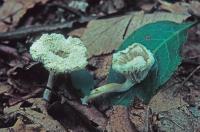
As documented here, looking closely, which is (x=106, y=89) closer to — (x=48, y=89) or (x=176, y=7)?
(x=48, y=89)

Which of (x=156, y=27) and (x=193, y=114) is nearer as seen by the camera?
(x=193, y=114)

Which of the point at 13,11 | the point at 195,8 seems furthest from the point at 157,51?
the point at 13,11

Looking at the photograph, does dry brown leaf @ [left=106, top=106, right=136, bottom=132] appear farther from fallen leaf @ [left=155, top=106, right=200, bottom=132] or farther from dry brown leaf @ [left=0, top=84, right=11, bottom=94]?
dry brown leaf @ [left=0, top=84, right=11, bottom=94]

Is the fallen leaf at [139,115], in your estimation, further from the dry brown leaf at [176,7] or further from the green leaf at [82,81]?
the dry brown leaf at [176,7]

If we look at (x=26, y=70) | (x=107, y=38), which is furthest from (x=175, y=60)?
(x=26, y=70)

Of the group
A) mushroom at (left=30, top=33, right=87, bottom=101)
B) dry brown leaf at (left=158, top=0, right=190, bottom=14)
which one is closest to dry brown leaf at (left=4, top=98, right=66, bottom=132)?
mushroom at (left=30, top=33, right=87, bottom=101)

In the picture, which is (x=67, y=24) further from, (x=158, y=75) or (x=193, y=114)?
(x=193, y=114)

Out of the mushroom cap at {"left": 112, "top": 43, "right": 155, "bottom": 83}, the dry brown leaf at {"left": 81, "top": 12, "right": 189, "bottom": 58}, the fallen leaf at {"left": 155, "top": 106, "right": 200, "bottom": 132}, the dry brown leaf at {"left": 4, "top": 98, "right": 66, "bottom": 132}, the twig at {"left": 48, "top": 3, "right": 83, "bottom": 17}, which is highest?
the mushroom cap at {"left": 112, "top": 43, "right": 155, "bottom": 83}
